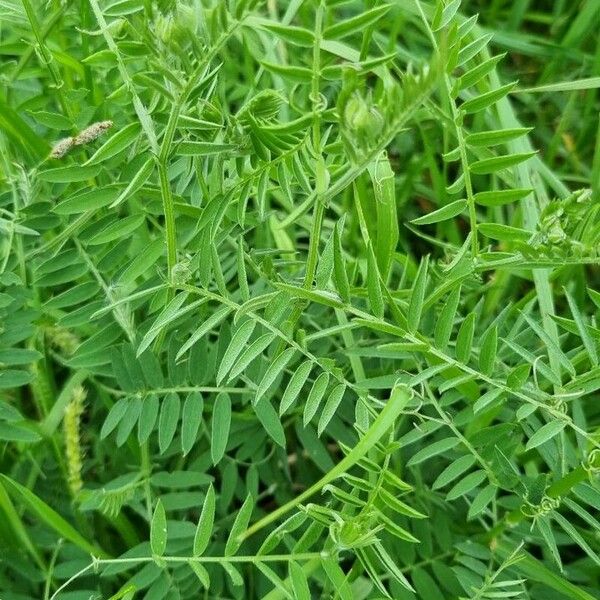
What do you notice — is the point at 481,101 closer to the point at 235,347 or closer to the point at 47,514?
the point at 235,347

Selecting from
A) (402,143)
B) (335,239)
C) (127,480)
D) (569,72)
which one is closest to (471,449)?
(335,239)

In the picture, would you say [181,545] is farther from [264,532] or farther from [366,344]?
[366,344]

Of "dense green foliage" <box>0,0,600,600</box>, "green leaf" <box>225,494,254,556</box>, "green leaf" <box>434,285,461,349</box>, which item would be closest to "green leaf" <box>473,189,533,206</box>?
"dense green foliage" <box>0,0,600,600</box>

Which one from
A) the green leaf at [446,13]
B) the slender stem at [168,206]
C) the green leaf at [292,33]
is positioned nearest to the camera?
the green leaf at [292,33]

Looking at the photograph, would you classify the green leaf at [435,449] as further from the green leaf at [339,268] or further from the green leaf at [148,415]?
the green leaf at [148,415]

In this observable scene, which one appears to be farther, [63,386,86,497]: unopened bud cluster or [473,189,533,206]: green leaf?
[63,386,86,497]: unopened bud cluster

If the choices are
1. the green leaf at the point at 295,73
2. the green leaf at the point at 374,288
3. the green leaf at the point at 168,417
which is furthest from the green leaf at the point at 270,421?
the green leaf at the point at 295,73

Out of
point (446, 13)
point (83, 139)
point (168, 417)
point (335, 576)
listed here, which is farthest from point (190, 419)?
point (446, 13)

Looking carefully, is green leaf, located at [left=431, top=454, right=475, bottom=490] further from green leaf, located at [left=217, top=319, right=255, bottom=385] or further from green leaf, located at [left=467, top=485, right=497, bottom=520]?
green leaf, located at [left=217, top=319, right=255, bottom=385]
